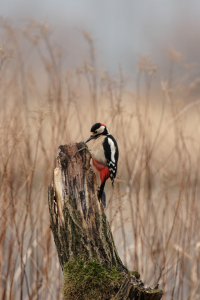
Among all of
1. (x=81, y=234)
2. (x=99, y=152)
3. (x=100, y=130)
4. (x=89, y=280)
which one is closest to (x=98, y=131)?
(x=100, y=130)

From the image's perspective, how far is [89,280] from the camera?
1.77m

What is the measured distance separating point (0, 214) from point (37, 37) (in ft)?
5.21

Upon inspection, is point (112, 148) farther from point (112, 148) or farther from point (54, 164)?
point (54, 164)

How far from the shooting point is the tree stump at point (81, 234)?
1764 mm

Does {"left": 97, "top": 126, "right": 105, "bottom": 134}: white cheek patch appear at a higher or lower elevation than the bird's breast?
higher

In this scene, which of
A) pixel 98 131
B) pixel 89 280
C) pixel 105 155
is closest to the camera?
pixel 89 280

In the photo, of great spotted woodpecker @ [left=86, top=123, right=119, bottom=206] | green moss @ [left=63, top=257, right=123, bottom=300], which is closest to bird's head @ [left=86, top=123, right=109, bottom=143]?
great spotted woodpecker @ [left=86, top=123, right=119, bottom=206]

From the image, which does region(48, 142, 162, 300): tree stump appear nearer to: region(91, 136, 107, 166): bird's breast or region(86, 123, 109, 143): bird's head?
region(91, 136, 107, 166): bird's breast

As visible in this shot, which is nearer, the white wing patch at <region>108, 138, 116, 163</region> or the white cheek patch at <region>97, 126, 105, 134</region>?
the white wing patch at <region>108, 138, 116, 163</region>

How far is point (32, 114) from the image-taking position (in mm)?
2701

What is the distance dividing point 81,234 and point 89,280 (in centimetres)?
24

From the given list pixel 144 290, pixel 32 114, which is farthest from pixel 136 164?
pixel 144 290

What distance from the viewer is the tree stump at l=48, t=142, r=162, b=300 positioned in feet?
5.79

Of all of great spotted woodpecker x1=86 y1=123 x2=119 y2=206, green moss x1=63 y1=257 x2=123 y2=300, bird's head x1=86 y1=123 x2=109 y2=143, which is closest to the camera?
green moss x1=63 y1=257 x2=123 y2=300
